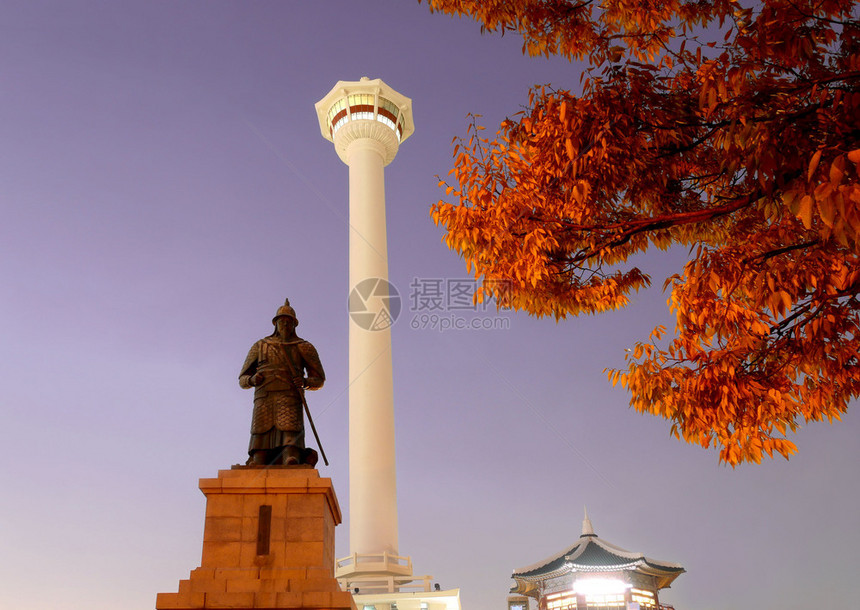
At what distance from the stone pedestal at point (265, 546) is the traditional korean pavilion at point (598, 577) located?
2569 centimetres

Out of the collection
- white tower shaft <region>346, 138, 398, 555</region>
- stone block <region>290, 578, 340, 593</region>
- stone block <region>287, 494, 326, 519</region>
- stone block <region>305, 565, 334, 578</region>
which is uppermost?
white tower shaft <region>346, 138, 398, 555</region>

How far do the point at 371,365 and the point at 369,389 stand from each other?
1154mm

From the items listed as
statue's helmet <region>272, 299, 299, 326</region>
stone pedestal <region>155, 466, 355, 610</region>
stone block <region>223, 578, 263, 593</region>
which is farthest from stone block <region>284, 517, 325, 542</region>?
statue's helmet <region>272, 299, 299, 326</region>

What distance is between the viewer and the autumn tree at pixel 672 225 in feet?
22.7

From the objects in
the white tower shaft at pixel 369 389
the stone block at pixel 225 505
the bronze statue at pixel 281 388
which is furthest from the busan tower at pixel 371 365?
the stone block at pixel 225 505

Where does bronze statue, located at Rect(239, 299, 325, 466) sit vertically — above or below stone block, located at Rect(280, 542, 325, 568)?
above

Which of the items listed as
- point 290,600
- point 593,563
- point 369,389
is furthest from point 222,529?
point 593,563

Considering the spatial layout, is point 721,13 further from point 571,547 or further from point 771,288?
point 571,547

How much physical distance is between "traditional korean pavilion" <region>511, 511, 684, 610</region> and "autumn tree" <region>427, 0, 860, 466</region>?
2753 cm

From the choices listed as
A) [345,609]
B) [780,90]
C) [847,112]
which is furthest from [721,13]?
[345,609]

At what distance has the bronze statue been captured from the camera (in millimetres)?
10828

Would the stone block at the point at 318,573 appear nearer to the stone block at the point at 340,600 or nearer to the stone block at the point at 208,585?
the stone block at the point at 340,600

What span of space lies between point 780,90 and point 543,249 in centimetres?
270

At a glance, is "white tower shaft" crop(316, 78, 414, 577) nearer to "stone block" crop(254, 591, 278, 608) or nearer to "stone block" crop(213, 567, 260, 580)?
"stone block" crop(213, 567, 260, 580)
